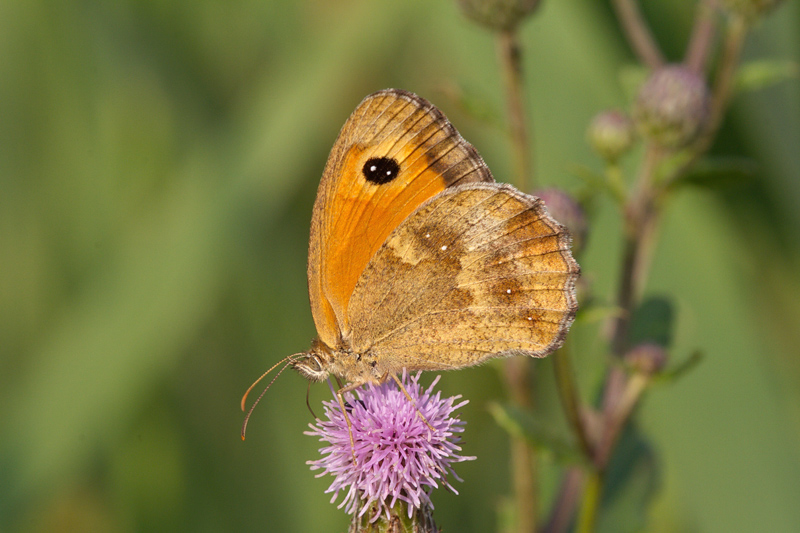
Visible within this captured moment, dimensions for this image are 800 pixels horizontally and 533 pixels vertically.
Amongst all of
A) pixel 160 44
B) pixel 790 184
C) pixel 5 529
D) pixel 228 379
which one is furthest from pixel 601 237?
pixel 5 529

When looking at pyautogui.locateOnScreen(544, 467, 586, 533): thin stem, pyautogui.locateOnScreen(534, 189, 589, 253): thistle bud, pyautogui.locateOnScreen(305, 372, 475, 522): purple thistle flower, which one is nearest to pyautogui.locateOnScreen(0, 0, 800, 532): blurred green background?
pyautogui.locateOnScreen(544, 467, 586, 533): thin stem

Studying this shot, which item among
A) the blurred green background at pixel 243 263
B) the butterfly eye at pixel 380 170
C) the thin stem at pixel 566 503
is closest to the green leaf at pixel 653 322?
the blurred green background at pixel 243 263

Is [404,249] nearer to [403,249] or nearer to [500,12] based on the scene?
[403,249]

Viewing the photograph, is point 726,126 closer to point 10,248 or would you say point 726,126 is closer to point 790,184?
point 790,184

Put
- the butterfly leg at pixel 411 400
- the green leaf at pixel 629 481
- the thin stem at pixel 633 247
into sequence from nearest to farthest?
the butterfly leg at pixel 411 400 → the thin stem at pixel 633 247 → the green leaf at pixel 629 481

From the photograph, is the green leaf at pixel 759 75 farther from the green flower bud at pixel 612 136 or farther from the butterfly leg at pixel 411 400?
the butterfly leg at pixel 411 400

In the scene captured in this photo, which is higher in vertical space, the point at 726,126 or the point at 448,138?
the point at 726,126

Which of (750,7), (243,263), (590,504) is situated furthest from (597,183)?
(243,263)
